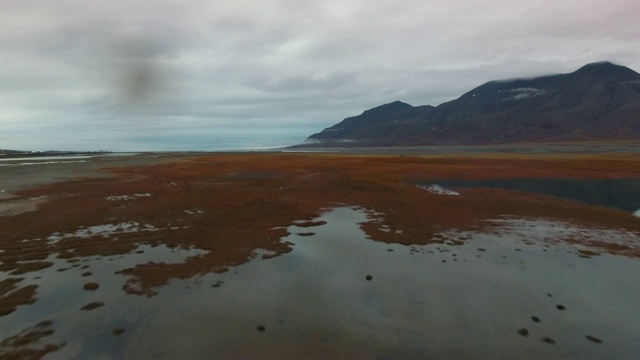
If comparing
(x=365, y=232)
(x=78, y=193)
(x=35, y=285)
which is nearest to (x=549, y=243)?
(x=365, y=232)

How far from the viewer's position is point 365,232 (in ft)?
57.4

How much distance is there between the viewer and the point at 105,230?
17.8 meters

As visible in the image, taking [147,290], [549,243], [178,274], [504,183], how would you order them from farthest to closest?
[504,183], [549,243], [178,274], [147,290]

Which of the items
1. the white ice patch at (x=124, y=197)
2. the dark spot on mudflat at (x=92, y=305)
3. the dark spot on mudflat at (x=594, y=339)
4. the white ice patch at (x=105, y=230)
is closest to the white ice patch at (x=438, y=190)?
Answer: the dark spot on mudflat at (x=594, y=339)

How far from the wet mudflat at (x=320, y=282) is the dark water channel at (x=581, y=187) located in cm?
360

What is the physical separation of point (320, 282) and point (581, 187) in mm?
28933

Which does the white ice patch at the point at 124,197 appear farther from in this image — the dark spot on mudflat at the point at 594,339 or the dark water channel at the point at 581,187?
the dark spot on mudflat at the point at 594,339

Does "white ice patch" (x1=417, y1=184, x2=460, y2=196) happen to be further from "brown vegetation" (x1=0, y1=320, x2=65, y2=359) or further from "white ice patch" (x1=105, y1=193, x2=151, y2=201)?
"brown vegetation" (x1=0, y1=320, x2=65, y2=359)

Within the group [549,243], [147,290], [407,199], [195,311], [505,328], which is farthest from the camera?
[407,199]

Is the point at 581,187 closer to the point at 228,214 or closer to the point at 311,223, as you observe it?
the point at 311,223

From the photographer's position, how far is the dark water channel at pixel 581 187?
25008 mm

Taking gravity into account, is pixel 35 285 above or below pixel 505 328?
above

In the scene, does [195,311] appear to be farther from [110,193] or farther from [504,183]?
[504,183]

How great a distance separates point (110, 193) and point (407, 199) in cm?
2264
